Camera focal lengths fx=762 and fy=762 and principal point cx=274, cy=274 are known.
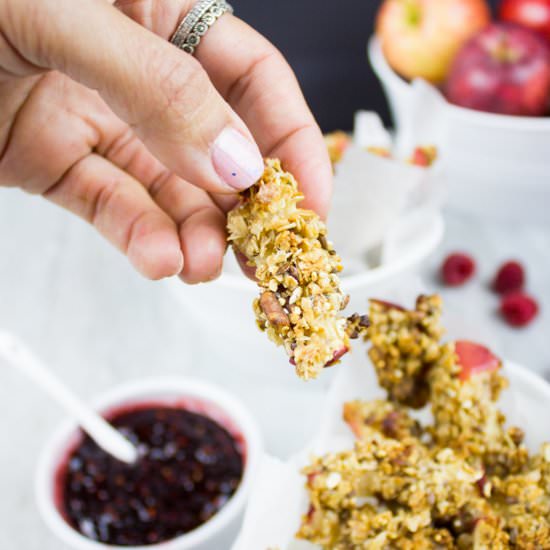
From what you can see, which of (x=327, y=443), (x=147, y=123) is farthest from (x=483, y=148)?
(x=147, y=123)

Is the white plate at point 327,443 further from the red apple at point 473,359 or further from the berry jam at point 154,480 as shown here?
the berry jam at point 154,480

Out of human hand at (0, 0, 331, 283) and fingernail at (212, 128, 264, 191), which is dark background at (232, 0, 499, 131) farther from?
fingernail at (212, 128, 264, 191)

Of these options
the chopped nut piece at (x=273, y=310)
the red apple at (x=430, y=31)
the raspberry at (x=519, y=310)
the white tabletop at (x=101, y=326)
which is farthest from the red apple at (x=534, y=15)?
the chopped nut piece at (x=273, y=310)

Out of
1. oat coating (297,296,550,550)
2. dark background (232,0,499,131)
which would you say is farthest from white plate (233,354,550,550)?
dark background (232,0,499,131)

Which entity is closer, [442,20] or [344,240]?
[344,240]

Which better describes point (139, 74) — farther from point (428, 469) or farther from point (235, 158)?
point (428, 469)

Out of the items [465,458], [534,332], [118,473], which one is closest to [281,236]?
[465,458]

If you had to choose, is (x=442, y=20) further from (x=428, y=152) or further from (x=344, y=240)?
(x=344, y=240)
